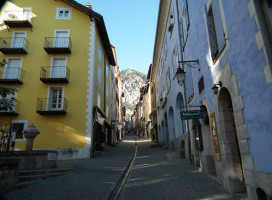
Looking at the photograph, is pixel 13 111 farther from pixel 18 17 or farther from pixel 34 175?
pixel 34 175

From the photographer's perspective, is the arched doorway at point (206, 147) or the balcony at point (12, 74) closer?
the arched doorway at point (206, 147)

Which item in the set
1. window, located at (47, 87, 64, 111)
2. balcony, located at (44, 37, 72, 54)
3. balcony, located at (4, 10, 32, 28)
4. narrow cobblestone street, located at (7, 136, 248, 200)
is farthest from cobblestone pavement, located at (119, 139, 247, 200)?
balcony, located at (4, 10, 32, 28)

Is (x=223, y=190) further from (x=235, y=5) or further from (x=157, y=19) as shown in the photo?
(x=157, y=19)

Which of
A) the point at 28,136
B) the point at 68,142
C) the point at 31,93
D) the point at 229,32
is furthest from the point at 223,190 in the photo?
the point at 31,93

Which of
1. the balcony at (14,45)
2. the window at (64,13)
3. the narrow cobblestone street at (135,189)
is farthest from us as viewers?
the window at (64,13)

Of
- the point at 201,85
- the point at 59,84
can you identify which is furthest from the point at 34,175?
the point at 59,84

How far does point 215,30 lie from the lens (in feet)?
21.8

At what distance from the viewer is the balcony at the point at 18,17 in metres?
17.6

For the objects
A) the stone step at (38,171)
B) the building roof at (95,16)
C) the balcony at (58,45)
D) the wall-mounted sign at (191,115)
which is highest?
the building roof at (95,16)

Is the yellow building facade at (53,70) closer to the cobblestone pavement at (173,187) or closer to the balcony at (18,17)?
the balcony at (18,17)

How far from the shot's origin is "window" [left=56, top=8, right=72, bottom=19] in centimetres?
1859

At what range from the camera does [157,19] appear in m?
18.5

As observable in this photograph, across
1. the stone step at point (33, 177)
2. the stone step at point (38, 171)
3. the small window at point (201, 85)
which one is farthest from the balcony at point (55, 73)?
the small window at point (201, 85)

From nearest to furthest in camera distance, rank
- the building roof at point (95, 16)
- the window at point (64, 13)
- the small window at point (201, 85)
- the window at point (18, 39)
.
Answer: the small window at point (201, 85) → the window at point (18, 39) → the building roof at point (95, 16) → the window at point (64, 13)
